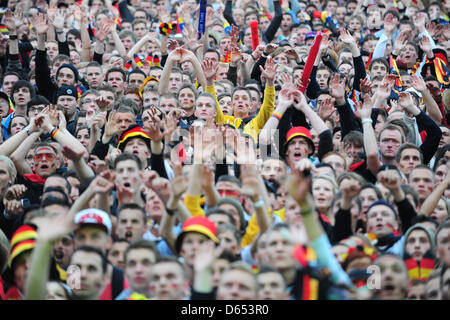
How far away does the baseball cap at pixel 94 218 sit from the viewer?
21.2ft

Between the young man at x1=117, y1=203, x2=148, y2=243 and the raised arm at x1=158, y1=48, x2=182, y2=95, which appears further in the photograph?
the raised arm at x1=158, y1=48, x2=182, y2=95

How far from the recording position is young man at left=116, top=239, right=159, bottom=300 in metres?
5.82

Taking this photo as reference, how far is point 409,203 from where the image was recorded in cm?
701

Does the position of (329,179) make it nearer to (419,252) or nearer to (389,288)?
(419,252)

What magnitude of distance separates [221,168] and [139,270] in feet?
7.67

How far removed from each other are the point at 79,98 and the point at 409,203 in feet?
18.8

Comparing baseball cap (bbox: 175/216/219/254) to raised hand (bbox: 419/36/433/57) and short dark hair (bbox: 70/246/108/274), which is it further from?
raised hand (bbox: 419/36/433/57)

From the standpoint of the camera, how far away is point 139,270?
5848 millimetres

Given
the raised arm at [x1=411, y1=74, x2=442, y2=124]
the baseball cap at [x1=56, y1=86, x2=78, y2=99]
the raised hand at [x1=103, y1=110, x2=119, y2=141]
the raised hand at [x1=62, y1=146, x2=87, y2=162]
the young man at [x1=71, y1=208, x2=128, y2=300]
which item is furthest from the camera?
the baseball cap at [x1=56, y1=86, x2=78, y2=99]

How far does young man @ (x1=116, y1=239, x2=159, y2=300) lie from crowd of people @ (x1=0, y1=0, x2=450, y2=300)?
12mm

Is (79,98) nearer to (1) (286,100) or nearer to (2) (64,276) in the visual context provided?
(1) (286,100)

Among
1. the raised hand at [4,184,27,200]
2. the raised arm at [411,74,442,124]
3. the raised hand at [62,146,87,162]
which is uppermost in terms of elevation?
the raised arm at [411,74,442,124]

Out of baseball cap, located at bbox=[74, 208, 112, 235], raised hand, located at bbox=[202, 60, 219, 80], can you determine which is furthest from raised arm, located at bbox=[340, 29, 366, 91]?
baseball cap, located at bbox=[74, 208, 112, 235]

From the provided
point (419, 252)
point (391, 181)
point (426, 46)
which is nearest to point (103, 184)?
point (391, 181)
